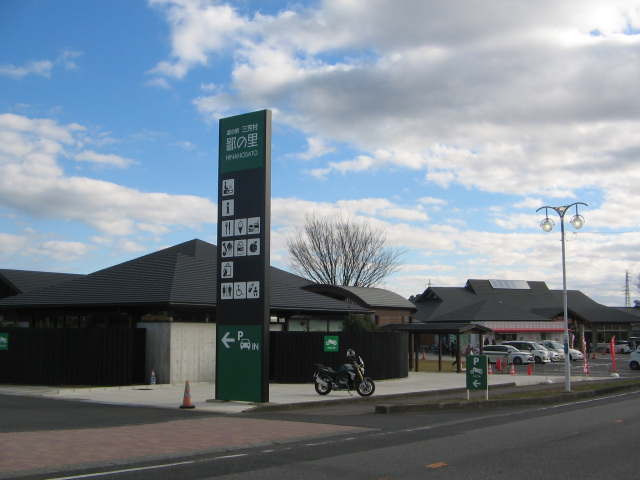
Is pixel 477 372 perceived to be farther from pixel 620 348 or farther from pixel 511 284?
pixel 511 284

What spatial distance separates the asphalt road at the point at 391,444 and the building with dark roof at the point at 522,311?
45265 mm

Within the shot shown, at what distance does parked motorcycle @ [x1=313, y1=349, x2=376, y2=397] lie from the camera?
21664mm

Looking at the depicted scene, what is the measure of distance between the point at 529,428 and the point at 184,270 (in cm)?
1819

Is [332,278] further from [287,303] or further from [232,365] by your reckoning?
[232,365]

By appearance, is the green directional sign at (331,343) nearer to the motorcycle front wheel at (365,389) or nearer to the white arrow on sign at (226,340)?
the motorcycle front wheel at (365,389)

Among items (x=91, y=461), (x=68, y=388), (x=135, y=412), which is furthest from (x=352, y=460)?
(x=68, y=388)

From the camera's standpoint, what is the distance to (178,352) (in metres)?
25.8

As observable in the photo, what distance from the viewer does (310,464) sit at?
33.3 ft

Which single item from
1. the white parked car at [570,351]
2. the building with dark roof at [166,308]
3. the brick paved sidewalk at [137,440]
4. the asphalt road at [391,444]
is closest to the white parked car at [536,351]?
the white parked car at [570,351]

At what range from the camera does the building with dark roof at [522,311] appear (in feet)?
209

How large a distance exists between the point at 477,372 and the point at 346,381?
13.6ft

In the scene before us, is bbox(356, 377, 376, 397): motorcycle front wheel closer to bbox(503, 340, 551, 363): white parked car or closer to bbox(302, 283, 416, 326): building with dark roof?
bbox(503, 340, 551, 363): white parked car

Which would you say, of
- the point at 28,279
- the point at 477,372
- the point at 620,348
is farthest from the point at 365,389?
the point at 620,348

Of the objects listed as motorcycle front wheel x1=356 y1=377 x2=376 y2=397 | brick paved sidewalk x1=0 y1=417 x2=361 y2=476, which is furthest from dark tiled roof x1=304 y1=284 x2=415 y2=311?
brick paved sidewalk x1=0 y1=417 x2=361 y2=476
